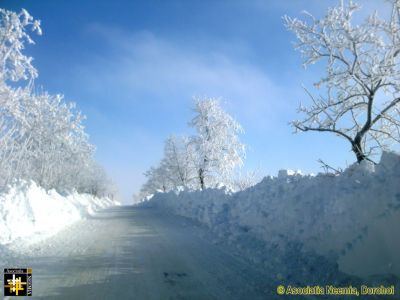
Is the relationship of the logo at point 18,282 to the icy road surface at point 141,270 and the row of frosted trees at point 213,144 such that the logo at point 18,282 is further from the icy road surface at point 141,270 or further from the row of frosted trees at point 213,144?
the row of frosted trees at point 213,144

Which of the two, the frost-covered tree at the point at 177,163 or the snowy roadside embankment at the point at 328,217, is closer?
the snowy roadside embankment at the point at 328,217

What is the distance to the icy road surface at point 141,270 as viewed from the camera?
6.64 m

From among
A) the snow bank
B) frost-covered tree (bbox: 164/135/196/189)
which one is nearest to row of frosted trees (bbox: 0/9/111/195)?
the snow bank

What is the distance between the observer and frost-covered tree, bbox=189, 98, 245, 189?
3725 cm

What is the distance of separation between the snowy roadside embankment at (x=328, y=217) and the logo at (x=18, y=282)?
5362mm

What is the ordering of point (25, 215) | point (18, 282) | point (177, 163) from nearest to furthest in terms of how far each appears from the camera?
point (18, 282)
point (25, 215)
point (177, 163)

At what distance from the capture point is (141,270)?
817 cm

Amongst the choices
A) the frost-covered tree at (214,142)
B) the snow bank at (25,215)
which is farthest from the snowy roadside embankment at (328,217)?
the frost-covered tree at (214,142)

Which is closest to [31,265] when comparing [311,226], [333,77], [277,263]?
[277,263]

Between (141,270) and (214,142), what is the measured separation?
97.1 ft

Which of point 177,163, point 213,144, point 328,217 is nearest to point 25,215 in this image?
point 328,217

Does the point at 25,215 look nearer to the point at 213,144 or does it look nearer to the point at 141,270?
the point at 141,270

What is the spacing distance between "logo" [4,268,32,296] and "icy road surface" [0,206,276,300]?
0.17 metres

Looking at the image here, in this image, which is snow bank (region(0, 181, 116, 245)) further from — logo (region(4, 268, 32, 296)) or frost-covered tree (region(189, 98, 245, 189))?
frost-covered tree (region(189, 98, 245, 189))
